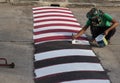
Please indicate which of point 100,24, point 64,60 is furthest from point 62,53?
point 100,24

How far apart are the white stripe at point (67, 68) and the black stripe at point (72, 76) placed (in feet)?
0.54

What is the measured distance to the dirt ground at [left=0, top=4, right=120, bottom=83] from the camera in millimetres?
9141

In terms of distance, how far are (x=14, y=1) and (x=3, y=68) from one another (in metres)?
6.17

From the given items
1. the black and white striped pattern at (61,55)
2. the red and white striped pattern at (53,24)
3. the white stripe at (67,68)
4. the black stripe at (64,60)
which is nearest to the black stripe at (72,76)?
the black and white striped pattern at (61,55)

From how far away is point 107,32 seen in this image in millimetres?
10812

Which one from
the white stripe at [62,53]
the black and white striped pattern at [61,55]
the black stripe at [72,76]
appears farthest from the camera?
the white stripe at [62,53]

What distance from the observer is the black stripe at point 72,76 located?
8.74m

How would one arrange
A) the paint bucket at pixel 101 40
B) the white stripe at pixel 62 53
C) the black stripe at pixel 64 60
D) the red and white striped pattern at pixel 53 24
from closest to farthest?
1. the black stripe at pixel 64 60
2. the white stripe at pixel 62 53
3. the paint bucket at pixel 101 40
4. the red and white striped pattern at pixel 53 24

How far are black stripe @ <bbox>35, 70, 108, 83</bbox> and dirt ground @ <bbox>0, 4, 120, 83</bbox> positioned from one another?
0.76 feet

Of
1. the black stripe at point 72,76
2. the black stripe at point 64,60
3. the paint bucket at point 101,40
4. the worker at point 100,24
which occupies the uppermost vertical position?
the worker at point 100,24

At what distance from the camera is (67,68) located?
30.5 ft

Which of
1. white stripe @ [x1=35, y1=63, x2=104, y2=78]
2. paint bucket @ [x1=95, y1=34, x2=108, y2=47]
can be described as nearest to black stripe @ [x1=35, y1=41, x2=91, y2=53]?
paint bucket @ [x1=95, y1=34, x2=108, y2=47]

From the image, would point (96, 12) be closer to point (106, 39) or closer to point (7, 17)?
point (106, 39)

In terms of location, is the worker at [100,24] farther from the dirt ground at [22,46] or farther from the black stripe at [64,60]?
the black stripe at [64,60]
